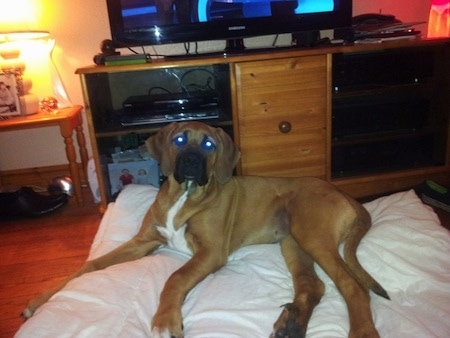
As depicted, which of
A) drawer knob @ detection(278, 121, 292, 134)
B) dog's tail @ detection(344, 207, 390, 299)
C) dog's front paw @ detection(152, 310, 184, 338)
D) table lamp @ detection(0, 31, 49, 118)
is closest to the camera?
dog's front paw @ detection(152, 310, 184, 338)

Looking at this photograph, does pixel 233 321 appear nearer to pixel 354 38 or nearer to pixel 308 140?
pixel 308 140

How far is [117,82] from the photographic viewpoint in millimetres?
3172

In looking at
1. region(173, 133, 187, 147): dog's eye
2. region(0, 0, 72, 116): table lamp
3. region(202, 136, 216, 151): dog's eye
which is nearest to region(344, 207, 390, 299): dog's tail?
region(202, 136, 216, 151): dog's eye

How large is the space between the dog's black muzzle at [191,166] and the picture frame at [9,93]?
1.62 metres

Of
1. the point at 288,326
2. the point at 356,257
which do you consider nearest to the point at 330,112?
the point at 356,257

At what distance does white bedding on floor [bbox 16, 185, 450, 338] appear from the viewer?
Result: 1.36m

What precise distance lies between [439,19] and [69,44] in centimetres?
274

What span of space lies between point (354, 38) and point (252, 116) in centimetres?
86

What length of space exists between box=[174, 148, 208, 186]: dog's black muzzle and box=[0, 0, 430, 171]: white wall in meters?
1.63

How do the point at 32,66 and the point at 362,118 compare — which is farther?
the point at 32,66

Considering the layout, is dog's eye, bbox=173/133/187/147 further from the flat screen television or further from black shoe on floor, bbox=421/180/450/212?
black shoe on floor, bbox=421/180/450/212

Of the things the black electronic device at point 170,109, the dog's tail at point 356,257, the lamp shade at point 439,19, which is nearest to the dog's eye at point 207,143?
the dog's tail at point 356,257

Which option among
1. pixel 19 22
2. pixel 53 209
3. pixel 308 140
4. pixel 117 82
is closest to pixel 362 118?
pixel 308 140

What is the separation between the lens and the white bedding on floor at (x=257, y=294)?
1358 mm
